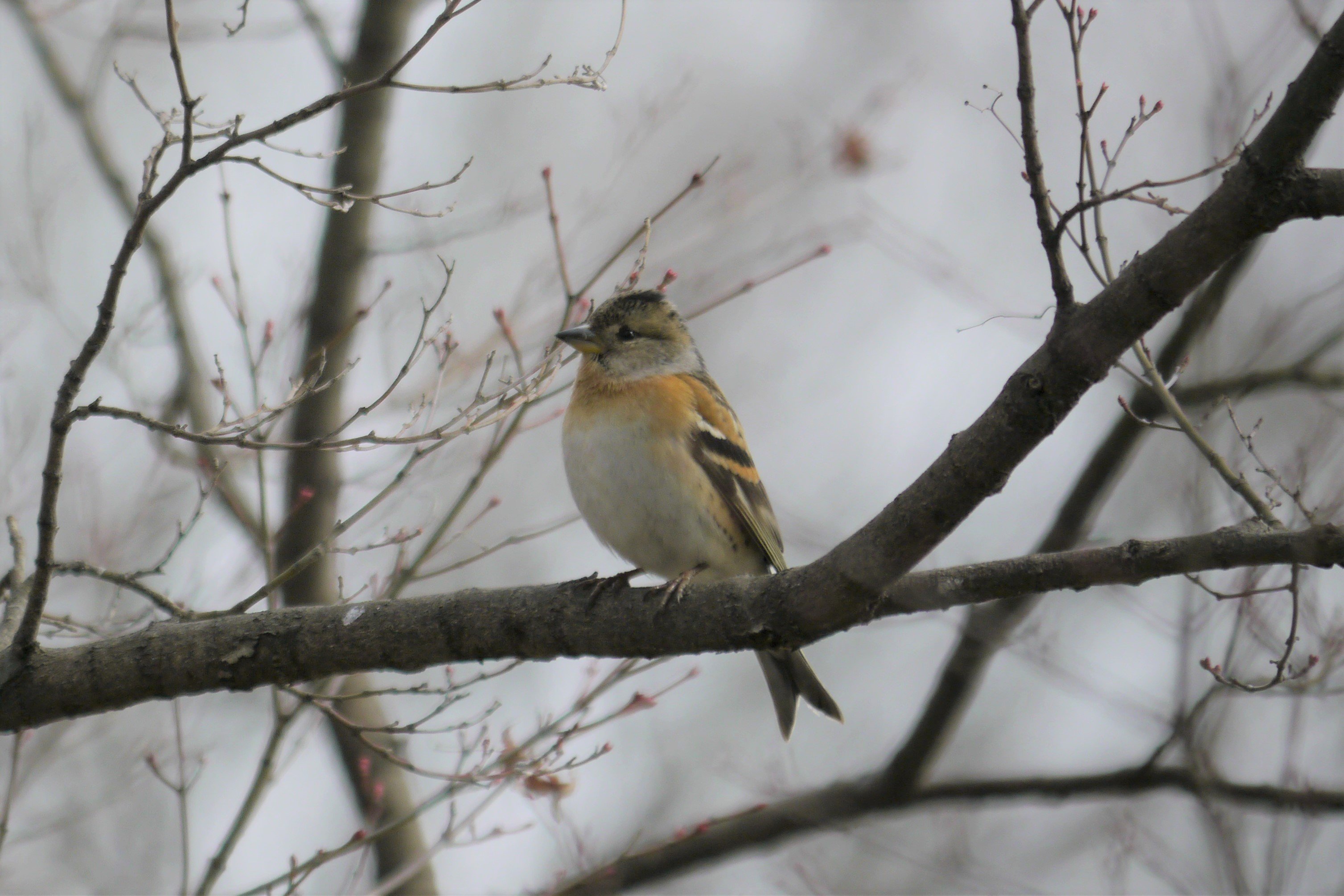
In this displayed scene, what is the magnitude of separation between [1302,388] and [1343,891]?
3.26m

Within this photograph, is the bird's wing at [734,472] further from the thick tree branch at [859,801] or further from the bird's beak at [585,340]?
the thick tree branch at [859,801]

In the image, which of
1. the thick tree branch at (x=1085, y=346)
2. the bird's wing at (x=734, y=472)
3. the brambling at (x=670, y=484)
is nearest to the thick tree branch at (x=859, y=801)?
the brambling at (x=670, y=484)

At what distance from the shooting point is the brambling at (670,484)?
5789 mm

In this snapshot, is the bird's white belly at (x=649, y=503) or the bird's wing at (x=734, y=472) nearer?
the bird's white belly at (x=649, y=503)

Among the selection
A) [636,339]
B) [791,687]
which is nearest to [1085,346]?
[791,687]

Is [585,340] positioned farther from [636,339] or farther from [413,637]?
[413,637]

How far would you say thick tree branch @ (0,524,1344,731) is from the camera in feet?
13.7

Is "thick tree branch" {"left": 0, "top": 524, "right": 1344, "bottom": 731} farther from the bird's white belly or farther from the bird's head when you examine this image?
the bird's head

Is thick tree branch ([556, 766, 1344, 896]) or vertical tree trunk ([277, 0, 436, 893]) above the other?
vertical tree trunk ([277, 0, 436, 893])

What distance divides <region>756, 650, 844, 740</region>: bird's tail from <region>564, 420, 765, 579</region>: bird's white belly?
540 millimetres

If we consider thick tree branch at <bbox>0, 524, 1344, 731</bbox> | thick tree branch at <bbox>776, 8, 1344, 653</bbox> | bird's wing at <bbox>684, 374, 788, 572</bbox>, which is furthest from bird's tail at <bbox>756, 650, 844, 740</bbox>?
thick tree branch at <bbox>776, 8, 1344, 653</bbox>

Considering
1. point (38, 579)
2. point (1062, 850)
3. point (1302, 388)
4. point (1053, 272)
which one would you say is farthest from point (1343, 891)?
point (38, 579)

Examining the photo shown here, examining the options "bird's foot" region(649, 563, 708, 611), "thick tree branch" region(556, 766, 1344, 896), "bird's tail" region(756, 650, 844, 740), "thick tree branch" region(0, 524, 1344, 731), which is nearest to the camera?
"thick tree branch" region(0, 524, 1344, 731)

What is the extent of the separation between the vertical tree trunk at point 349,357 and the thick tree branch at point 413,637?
3264mm
